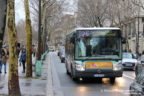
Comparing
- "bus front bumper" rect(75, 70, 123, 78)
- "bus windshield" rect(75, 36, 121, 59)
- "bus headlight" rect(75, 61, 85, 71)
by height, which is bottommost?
"bus front bumper" rect(75, 70, 123, 78)

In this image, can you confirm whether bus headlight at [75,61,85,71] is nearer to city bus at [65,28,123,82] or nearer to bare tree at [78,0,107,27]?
city bus at [65,28,123,82]

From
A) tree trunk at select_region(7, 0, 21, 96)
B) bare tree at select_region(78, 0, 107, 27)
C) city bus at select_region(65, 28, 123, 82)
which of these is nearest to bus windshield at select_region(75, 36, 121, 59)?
city bus at select_region(65, 28, 123, 82)

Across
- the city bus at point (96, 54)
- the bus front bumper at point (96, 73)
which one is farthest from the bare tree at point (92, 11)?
the bus front bumper at point (96, 73)

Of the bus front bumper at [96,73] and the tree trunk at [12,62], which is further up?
the tree trunk at [12,62]

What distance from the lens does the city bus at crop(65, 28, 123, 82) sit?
15383 millimetres

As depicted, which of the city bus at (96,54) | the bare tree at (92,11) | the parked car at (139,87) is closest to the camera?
the parked car at (139,87)

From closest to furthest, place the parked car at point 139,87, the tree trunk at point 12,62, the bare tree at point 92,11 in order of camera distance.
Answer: the parked car at point 139,87 → the tree trunk at point 12,62 → the bare tree at point 92,11

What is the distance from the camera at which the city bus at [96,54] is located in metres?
15.4

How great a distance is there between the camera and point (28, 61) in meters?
17.8

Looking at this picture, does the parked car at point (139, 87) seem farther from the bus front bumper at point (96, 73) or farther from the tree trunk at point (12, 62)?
the bus front bumper at point (96, 73)

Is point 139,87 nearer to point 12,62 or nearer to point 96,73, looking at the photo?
point 12,62

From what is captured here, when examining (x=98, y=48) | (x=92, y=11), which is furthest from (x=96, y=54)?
(x=92, y=11)

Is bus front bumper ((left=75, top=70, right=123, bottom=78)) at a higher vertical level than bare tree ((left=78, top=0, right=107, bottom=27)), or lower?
lower

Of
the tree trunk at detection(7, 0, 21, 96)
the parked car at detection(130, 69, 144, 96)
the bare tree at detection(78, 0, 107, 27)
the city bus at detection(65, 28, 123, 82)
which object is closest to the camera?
the parked car at detection(130, 69, 144, 96)
